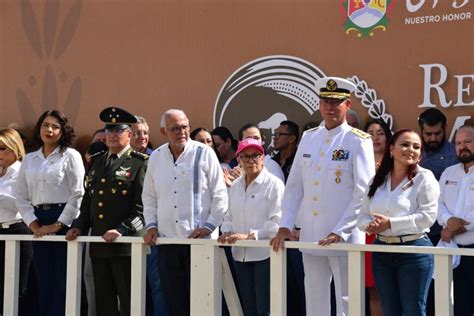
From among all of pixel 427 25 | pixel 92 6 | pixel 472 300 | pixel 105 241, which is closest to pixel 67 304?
pixel 105 241

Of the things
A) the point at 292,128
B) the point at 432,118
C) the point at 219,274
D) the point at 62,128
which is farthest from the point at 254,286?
the point at 62,128

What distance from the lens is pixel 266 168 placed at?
6.62 metres

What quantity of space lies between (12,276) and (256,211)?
186cm

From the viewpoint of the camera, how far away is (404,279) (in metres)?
4.95

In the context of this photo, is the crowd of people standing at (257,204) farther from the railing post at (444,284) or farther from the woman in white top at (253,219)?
the railing post at (444,284)

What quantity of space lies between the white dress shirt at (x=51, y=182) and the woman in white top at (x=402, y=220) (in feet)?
7.87

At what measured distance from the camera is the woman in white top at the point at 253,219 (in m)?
5.80

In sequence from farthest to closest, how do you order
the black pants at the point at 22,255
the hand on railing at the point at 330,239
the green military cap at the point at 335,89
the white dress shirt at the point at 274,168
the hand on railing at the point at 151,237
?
the black pants at the point at 22,255 < the white dress shirt at the point at 274,168 < the hand on railing at the point at 151,237 < the green military cap at the point at 335,89 < the hand on railing at the point at 330,239

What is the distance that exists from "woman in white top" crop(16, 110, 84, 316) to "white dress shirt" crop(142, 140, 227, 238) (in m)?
0.90

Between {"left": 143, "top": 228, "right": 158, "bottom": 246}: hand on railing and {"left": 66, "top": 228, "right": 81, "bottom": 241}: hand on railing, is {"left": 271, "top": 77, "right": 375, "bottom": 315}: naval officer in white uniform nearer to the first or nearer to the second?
{"left": 143, "top": 228, "right": 158, "bottom": 246}: hand on railing

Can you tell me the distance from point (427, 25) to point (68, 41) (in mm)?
3923

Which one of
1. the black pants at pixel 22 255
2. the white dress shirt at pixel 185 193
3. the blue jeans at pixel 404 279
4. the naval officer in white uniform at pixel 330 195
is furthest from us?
the black pants at pixel 22 255

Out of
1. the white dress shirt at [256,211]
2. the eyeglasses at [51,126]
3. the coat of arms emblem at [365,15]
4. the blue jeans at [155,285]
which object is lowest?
the blue jeans at [155,285]

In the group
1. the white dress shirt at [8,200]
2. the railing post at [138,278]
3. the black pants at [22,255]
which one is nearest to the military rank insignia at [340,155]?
the railing post at [138,278]
